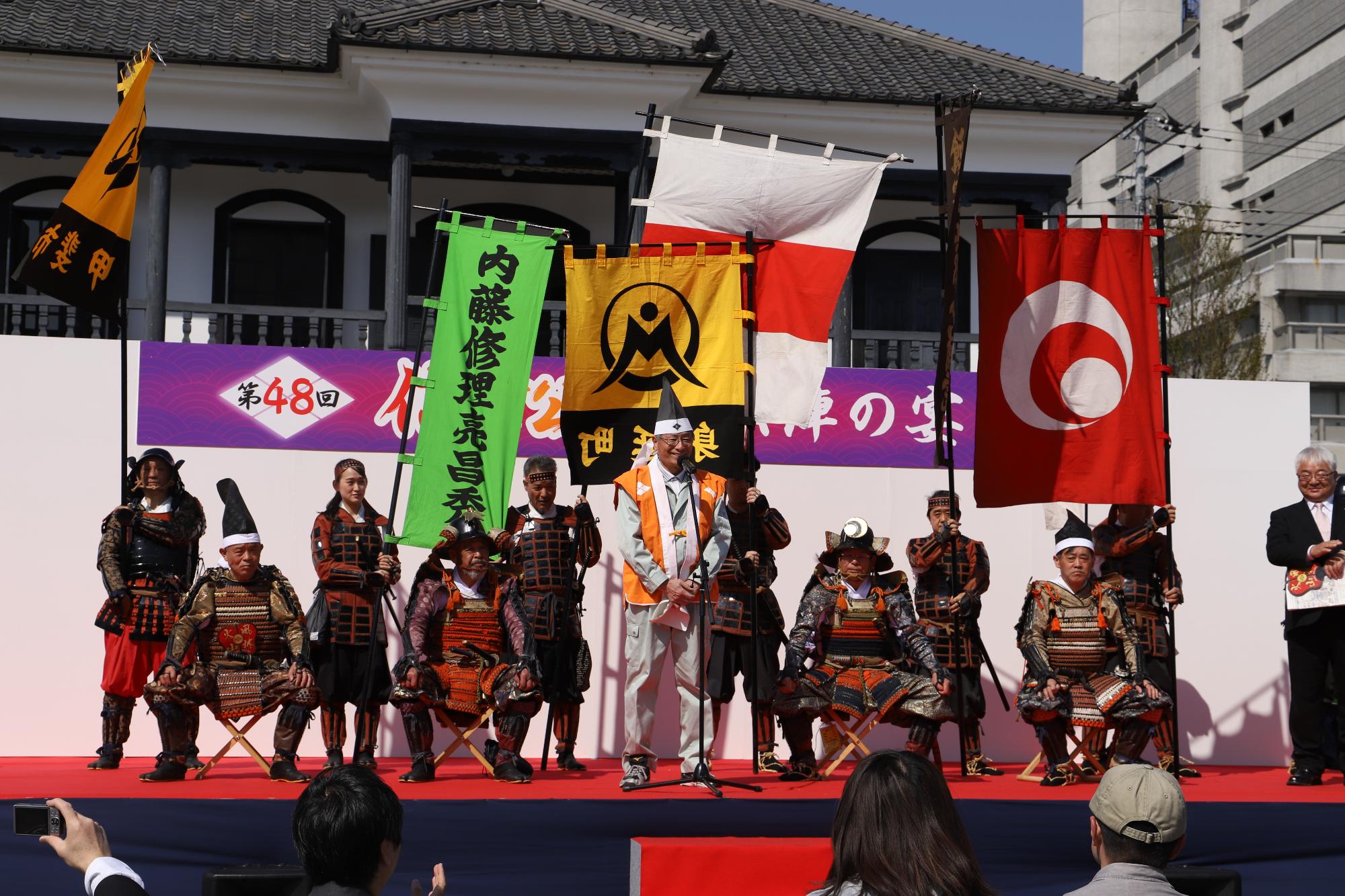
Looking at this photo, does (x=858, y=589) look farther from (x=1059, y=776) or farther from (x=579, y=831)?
(x=579, y=831)

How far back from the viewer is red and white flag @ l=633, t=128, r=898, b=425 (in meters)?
7.36

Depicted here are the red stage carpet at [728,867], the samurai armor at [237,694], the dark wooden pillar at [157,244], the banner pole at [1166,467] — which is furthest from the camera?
the dark wooden pillar at [157,244]

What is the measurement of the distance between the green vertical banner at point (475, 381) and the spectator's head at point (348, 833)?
4.22 metres

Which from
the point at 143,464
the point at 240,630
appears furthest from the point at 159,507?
the point at 240,630

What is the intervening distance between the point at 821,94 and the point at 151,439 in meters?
6.32

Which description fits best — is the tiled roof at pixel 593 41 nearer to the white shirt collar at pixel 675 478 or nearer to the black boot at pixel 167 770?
the white shirt collar at pixel 675 478

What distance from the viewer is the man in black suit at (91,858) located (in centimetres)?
257

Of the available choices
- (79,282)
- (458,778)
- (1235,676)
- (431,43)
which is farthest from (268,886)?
(431,43)

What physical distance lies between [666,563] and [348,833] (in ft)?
12.6

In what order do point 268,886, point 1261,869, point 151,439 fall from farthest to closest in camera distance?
point 151,439, point 1261,869, point 268,886

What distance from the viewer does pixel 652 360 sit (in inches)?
279

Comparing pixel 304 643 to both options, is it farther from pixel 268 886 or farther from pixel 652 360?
pixel 268 886

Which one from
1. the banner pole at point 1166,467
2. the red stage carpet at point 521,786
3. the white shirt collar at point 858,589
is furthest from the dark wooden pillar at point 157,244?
the banner pole at point 1166,467

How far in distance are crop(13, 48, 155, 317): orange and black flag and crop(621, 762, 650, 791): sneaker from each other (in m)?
3.41
